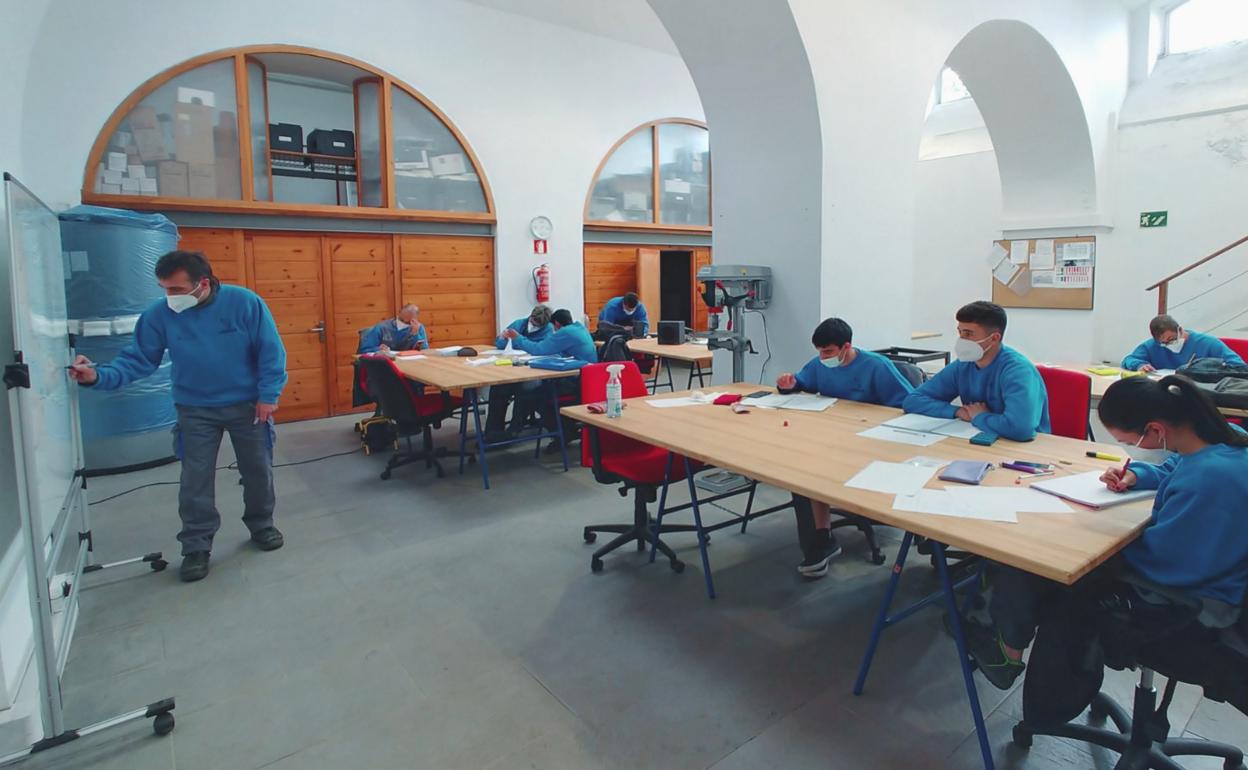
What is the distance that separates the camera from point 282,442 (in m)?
5.73

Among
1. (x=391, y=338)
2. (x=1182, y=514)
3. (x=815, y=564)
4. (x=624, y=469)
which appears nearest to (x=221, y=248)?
(x=391, y=338)

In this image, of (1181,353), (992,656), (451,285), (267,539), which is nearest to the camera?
(992,656)

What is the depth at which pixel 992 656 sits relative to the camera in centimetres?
182

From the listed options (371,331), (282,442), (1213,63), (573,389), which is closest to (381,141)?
(371,331)

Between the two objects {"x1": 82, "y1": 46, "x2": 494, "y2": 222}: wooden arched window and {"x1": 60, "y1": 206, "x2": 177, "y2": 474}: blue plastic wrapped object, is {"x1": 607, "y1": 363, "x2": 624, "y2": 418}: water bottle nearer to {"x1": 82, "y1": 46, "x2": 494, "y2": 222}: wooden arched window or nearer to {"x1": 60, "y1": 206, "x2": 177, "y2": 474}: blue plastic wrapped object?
{"x1": 60, "y1": 206, "x2": 177, "y2": 474}: blue plastic wrapped object

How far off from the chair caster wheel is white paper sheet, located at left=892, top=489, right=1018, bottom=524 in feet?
2.27

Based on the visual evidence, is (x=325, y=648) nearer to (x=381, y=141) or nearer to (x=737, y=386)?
(x=737, y=386)

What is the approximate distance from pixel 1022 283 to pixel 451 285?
6.20 meters

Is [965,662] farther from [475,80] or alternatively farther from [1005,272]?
[475,80]

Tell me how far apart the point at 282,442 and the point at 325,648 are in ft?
12.4

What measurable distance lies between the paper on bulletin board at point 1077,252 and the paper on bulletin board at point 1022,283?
37 centimetres

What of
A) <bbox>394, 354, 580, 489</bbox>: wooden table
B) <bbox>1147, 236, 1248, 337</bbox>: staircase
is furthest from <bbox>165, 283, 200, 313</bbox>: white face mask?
<bbox>1147, 236, 1248, 337</bbox>: staircase

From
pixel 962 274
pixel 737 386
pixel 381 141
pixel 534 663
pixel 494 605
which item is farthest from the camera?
pixel 962 274

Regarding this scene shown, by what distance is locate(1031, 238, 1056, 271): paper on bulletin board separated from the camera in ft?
22.2
